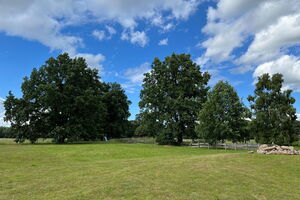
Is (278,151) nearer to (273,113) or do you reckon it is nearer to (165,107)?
(273,113)

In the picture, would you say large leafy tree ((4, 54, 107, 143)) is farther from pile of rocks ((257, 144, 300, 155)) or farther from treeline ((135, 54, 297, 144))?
pile of rocks ((257, 144, 300, 155))

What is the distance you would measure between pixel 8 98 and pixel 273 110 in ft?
135

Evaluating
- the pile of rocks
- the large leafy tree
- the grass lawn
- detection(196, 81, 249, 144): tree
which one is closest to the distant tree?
the large leafy tree

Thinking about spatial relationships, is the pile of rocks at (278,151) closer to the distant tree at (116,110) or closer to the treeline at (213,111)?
the treeline at (213,111)

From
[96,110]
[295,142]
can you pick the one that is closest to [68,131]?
[96,110]

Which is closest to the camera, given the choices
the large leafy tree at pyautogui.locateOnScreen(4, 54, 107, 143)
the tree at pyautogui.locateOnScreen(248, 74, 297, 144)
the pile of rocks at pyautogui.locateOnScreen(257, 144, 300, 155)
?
the pile of rocks at pyautogui.locateOnScreen(257, 144, 300, 155)

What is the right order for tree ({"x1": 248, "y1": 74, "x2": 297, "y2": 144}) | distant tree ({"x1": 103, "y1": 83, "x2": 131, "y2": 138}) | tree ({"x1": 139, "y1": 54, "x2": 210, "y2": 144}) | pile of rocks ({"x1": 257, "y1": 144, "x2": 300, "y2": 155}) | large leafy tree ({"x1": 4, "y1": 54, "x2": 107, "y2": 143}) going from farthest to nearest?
distant tree ({"x1": 103, "y1": 83, "x2": 131, "y2": 138}) → large leafy tree ({"x1": 4, "y1": 54, "x2": 107, "y2": 143}) → tree ({"x1": 139, "y1": 54, "x2": 210, "y2": 144}) → tree ({"x1": 248, "y1": 74, "x2": 297, "y2": 144}) → pile of rocks ({"x1": 257, "y1": 144, "x2": 300, "y2": 155})

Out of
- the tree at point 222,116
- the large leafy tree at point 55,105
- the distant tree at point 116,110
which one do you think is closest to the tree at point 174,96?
the tree at point 222,116

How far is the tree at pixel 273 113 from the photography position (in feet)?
95.2

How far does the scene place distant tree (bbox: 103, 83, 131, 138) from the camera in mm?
58000

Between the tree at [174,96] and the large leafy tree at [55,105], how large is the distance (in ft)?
34.9

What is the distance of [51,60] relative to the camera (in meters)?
42.8

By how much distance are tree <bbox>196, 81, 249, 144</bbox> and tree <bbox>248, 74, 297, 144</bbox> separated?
1774 mm

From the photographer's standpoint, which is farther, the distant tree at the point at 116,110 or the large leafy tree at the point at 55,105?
the distant tree at the point at 116,110
